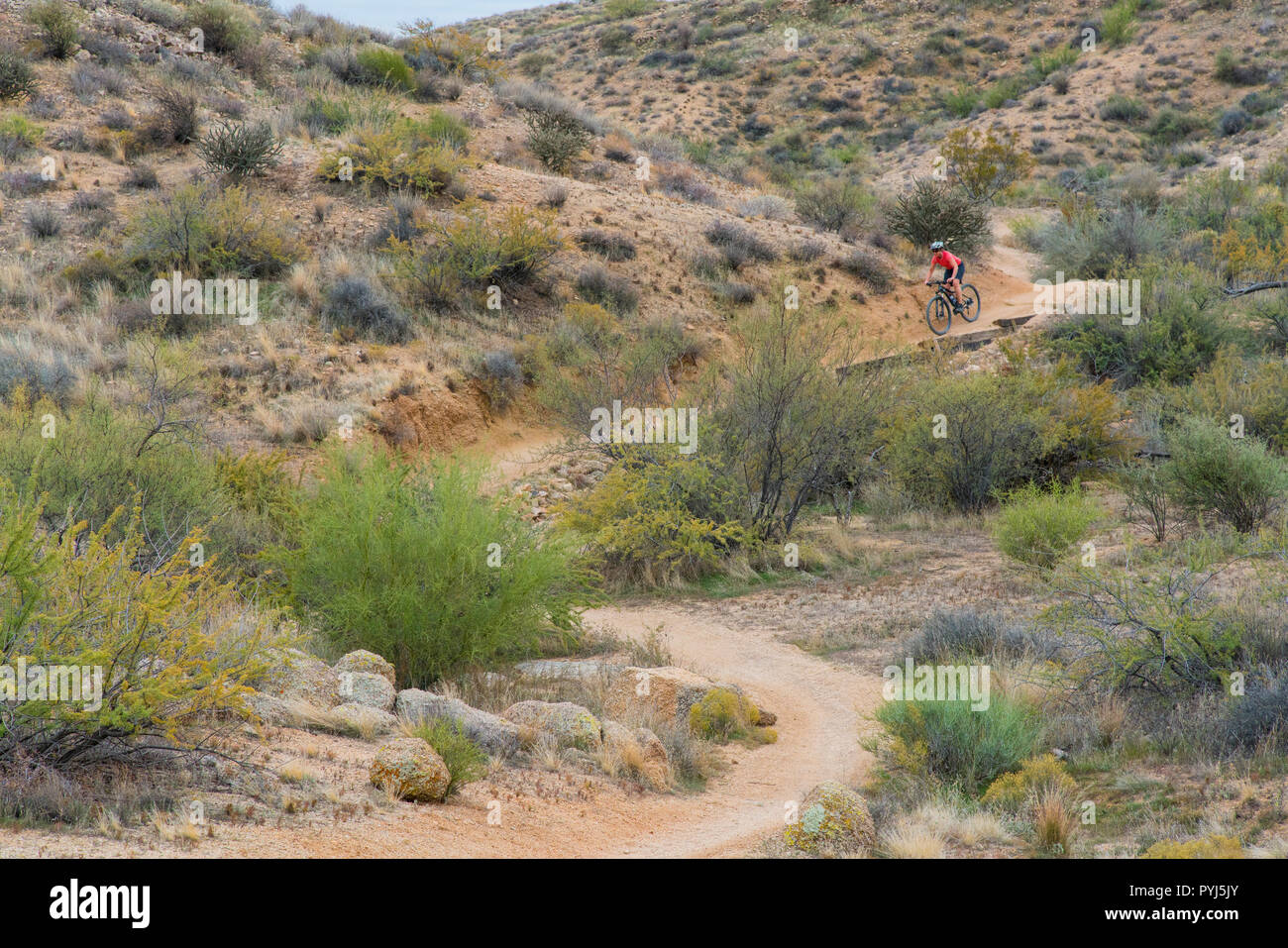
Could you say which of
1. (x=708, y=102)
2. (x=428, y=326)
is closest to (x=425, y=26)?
(x=428, y=326)

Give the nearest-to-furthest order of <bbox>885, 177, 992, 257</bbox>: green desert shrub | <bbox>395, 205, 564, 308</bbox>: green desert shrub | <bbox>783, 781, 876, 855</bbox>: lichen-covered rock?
<bbox>783, 781, 876, 855</bbox>: lichen-covered rock
<bbox>395, 205, 564, 308</bbox>: green desert shrub
<bbox>885, 177, 992, 257</bbox>: green desert shrub

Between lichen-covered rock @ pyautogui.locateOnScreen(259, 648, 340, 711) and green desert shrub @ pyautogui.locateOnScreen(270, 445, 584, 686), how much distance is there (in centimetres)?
111

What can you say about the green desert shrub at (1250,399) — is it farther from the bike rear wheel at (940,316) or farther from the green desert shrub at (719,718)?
the green desert shrub at (719,718)

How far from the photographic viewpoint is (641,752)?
659 centimetres

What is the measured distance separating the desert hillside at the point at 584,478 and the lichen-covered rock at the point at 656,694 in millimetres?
56

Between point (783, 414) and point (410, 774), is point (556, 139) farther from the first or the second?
point (410, 774)

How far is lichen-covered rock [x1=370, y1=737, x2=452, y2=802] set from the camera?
5121mm

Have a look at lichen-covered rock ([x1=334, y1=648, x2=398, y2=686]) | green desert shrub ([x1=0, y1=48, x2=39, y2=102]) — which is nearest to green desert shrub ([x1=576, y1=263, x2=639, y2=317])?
green desert shrub ([x1=0, y1=48, x2=39, y2=102])

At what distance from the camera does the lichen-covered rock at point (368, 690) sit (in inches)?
261

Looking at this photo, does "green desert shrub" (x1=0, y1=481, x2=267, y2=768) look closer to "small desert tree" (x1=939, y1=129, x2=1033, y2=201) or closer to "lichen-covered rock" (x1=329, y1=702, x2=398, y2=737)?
"lichen-covered rock" (x1=329, y1=702, x2=398, y2=737)

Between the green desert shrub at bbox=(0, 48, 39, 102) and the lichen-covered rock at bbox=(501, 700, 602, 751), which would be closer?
the lichen-covered rock at bbox=(501, 700, 602, 751)

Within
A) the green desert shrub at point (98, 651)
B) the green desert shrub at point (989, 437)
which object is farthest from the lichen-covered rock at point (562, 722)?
the green desert shrub at point (989, 437)
